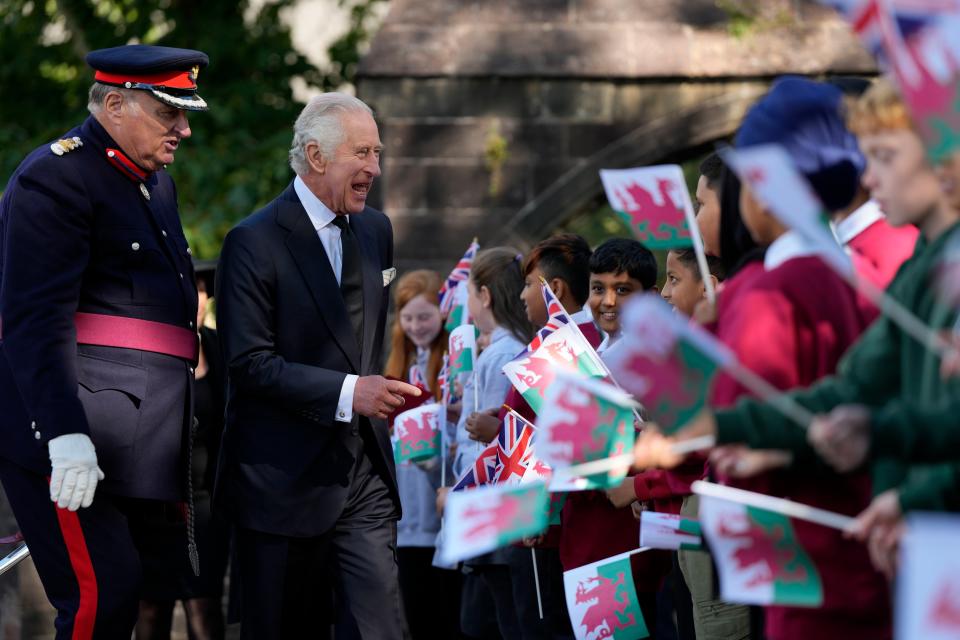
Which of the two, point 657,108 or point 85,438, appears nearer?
point 85,438

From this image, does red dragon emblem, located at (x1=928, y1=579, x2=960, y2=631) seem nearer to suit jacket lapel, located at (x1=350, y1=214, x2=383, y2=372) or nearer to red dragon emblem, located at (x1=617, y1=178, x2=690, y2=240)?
red dragon emblem, located at (x1=617, y1=178, x2=690, y2=240)

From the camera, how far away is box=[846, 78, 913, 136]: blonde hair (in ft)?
8.88

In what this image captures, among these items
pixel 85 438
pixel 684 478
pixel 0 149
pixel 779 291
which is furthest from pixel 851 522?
pixel 0 149

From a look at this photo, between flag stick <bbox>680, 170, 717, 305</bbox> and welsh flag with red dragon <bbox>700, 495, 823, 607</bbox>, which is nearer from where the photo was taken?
welsh flag with red dragon <bbox>700, 495, 823, 607</bbox>

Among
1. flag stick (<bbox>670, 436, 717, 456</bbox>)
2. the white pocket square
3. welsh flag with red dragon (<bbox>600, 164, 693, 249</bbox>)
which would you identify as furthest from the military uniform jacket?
flag stick (<bbox>670, 436, 717, 456</bbox>)

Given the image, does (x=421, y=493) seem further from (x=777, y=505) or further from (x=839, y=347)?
(x=777, y=505)

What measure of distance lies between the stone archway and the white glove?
187 inches

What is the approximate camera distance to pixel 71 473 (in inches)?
162

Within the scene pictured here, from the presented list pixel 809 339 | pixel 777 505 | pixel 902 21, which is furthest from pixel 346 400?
pixel 902 21

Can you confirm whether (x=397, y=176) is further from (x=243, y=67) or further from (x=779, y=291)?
(x=779, y=291)

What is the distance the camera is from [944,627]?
2.13m

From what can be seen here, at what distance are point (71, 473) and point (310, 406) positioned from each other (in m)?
0.81

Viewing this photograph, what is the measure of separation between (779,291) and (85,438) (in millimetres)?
2090

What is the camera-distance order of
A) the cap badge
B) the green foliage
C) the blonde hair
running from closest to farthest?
the blonde hair → the cap badge → the green foliage
